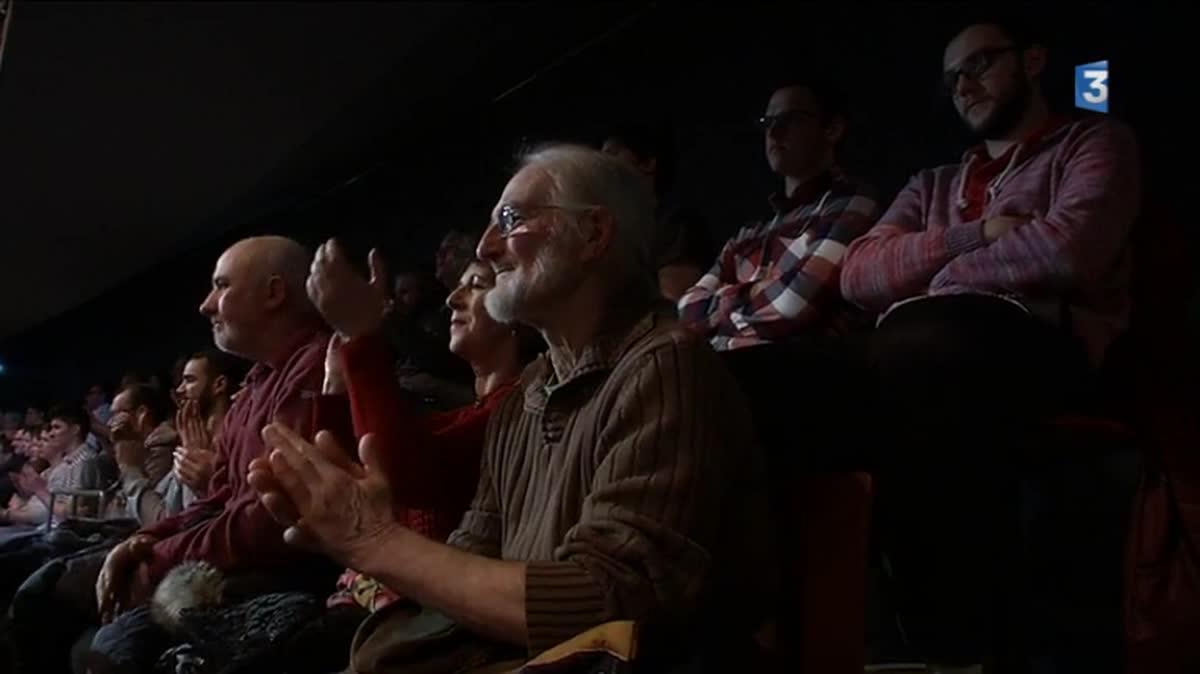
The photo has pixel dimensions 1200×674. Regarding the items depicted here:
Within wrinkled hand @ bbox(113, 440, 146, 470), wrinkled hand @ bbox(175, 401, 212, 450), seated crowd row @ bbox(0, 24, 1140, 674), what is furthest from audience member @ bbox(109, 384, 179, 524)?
seated crowd row @ bbox(0, 24, 1140, 674)

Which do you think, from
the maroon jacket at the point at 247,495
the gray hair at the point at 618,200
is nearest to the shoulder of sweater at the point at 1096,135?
the gray hair at the point at 618,200

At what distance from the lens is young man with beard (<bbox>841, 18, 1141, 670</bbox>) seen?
148cm

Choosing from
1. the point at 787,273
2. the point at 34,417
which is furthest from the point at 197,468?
the point at 34,417

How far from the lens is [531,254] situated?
1.31 m

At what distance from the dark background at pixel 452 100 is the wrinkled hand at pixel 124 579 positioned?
2.00ft

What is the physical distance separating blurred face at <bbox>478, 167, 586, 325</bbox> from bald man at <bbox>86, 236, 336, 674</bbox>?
577 millimetres

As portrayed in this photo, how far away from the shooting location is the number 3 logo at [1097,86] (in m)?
2.19

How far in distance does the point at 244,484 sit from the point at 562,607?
1.07 metres

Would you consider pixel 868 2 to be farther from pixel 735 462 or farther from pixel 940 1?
pixel 735 462

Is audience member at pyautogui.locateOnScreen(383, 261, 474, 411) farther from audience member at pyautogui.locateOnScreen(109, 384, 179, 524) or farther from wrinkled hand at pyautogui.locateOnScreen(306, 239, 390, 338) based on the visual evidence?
audience member at pyautogui.locateOnScreen(109, 384, 179, 524)

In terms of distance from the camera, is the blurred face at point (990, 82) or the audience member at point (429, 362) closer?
the blurred face at point (990, 82)

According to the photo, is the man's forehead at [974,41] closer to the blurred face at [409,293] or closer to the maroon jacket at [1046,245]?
the maroon jacket at [1046,245]

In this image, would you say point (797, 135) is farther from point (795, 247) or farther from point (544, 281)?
point (544, 281)

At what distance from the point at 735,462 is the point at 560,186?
0.37 m
